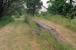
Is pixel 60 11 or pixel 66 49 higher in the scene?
pixel 66 49

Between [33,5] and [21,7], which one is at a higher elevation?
[21,7]

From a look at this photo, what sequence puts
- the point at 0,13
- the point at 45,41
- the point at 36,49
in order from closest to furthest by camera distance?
the point at 36,49, the point at 45,41, the point at 0,13

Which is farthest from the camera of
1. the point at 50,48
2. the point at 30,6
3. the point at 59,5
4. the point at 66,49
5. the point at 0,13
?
the point at 30,6

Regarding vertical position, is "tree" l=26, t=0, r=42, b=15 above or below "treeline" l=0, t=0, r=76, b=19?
below

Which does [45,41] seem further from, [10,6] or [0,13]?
[10,6]

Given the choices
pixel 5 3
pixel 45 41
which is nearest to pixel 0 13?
pixel 5 3

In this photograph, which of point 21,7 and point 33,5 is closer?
point 21,7

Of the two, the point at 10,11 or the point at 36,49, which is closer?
the point at 36,49

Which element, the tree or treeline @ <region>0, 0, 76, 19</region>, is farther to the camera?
the tree

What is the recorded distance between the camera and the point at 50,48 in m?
7.84

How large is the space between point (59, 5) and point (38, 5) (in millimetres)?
Answer: 16695

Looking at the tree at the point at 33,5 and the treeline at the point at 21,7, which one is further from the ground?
the treeline at the point at 21,7

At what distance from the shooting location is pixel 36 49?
27.5ft

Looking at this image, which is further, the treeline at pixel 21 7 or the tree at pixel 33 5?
the tree at pixel 33 5
